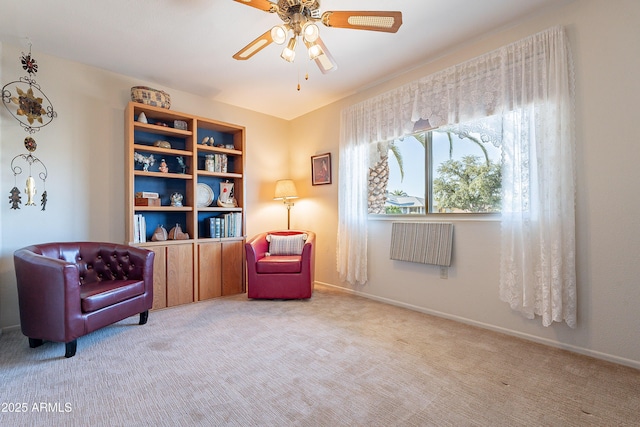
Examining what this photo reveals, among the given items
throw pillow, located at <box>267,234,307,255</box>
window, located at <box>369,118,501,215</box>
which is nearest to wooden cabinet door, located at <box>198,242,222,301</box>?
throw pillow, located at <box>267,234,307,255</box>

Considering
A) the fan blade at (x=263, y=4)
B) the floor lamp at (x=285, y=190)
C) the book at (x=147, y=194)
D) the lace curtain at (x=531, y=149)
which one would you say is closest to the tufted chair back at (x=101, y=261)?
the book at (x=147, y=194)

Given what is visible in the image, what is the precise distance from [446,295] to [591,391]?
1.26 m

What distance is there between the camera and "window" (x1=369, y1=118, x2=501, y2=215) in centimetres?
263

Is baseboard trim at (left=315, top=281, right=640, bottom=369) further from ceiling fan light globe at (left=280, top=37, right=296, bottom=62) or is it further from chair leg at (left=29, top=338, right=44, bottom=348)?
chair leg at (left=29, top=338, right=44, bottom=348)

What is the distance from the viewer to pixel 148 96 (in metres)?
3.13

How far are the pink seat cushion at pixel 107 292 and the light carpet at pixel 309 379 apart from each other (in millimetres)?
329

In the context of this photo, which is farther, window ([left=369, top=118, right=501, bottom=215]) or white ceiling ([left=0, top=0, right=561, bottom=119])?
window ([left=369, top=118, right=501, bottom=215])

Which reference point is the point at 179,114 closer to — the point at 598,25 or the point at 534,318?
the point at 598,25

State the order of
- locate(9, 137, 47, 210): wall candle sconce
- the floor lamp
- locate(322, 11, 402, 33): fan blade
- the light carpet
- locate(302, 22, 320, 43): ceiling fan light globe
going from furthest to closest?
the floor lamp
locate(9, 137, 47, 210): wall candle sconce
locate(302, 22, 320, 43): ceiling fan light globe
locate(322, 11, 402, 33): fan blade
the light carpet

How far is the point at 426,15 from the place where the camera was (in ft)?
7.51

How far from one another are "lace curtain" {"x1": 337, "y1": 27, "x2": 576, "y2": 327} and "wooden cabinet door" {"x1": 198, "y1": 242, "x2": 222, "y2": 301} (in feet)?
9.60

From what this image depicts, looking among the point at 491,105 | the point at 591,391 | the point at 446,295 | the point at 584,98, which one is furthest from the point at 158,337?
the point at 584,98

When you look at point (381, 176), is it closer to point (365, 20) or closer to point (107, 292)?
point (365, 20)

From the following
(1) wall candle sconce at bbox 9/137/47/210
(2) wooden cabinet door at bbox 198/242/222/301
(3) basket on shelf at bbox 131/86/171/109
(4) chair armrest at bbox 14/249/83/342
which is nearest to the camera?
(4) chair armrest at bbox 14/249/83/342
